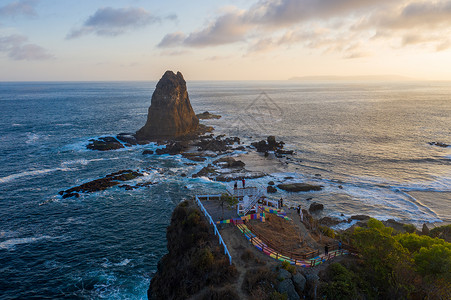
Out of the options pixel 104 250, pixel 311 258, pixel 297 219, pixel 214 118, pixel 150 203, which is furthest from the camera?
pixel 214 118

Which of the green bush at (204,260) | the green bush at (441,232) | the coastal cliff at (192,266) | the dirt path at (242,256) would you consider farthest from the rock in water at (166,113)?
the green bush at (441,232)

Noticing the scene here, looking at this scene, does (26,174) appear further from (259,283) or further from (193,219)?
(259,283)

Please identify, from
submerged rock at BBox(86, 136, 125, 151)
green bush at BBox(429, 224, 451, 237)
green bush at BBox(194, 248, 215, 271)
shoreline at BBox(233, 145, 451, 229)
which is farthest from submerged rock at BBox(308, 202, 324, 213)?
submerged rock at BBox(86, 136, 125, 151)

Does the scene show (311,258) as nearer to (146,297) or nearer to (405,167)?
(146,297)

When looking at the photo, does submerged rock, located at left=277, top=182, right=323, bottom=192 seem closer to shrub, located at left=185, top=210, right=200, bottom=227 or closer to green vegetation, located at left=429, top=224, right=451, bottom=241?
green vegetation, located at left=429, top=224, right=451, bottom=241

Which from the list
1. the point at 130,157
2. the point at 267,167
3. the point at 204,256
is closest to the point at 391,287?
the point at 204,256

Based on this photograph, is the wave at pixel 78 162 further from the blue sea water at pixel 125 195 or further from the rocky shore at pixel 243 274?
the rocky shore at pixel 243 274

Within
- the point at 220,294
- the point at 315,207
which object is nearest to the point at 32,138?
the point at 315,207

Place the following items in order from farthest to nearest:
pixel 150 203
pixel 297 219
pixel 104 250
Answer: pixel 150 203 < pixel 104 250 < pixel 297 219

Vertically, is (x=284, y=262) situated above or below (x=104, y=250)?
above
